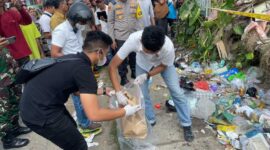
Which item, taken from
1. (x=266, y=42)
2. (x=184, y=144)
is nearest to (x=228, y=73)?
(x=266, y=42)

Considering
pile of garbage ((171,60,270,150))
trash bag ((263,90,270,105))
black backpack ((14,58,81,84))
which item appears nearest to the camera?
black backpack ((14,58,81,84))

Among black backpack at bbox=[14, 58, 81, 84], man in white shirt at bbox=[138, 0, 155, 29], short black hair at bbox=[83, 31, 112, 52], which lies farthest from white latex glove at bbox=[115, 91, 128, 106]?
man in white shirt at bbox=[138, 0, 155, 29]

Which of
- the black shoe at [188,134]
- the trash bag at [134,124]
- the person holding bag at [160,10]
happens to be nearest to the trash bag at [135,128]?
the trash bag at [134,124]

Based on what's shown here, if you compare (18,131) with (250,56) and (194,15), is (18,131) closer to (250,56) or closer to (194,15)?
(250,56)

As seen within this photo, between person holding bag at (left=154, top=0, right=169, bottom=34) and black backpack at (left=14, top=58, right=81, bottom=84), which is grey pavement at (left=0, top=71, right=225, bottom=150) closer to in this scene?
black backpack at (left=14, top=58, right=81, bottom=84)

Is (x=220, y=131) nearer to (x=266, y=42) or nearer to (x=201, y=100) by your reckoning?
(x=201, y=100)

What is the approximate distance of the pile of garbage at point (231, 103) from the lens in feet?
10.5

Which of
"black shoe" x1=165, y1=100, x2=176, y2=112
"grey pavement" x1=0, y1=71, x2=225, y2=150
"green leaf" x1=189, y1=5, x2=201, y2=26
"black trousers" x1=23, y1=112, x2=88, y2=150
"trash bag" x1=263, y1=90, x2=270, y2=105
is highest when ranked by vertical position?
"green leaf" x1=189, y1=5, x2=201, y2=26

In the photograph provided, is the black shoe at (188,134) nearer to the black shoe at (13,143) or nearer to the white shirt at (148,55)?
the white shirt at (148,55)

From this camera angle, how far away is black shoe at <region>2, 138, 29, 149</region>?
3503 millimetres

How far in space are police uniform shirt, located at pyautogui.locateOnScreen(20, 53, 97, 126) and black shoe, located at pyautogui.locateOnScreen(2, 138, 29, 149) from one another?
1.50 metres

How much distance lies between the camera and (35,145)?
361 centimetres

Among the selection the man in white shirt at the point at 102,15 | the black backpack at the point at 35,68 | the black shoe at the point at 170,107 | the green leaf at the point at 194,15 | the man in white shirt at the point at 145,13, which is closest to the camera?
the black backpack at the point at 35,68

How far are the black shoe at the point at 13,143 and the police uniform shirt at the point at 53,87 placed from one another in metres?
1.50
